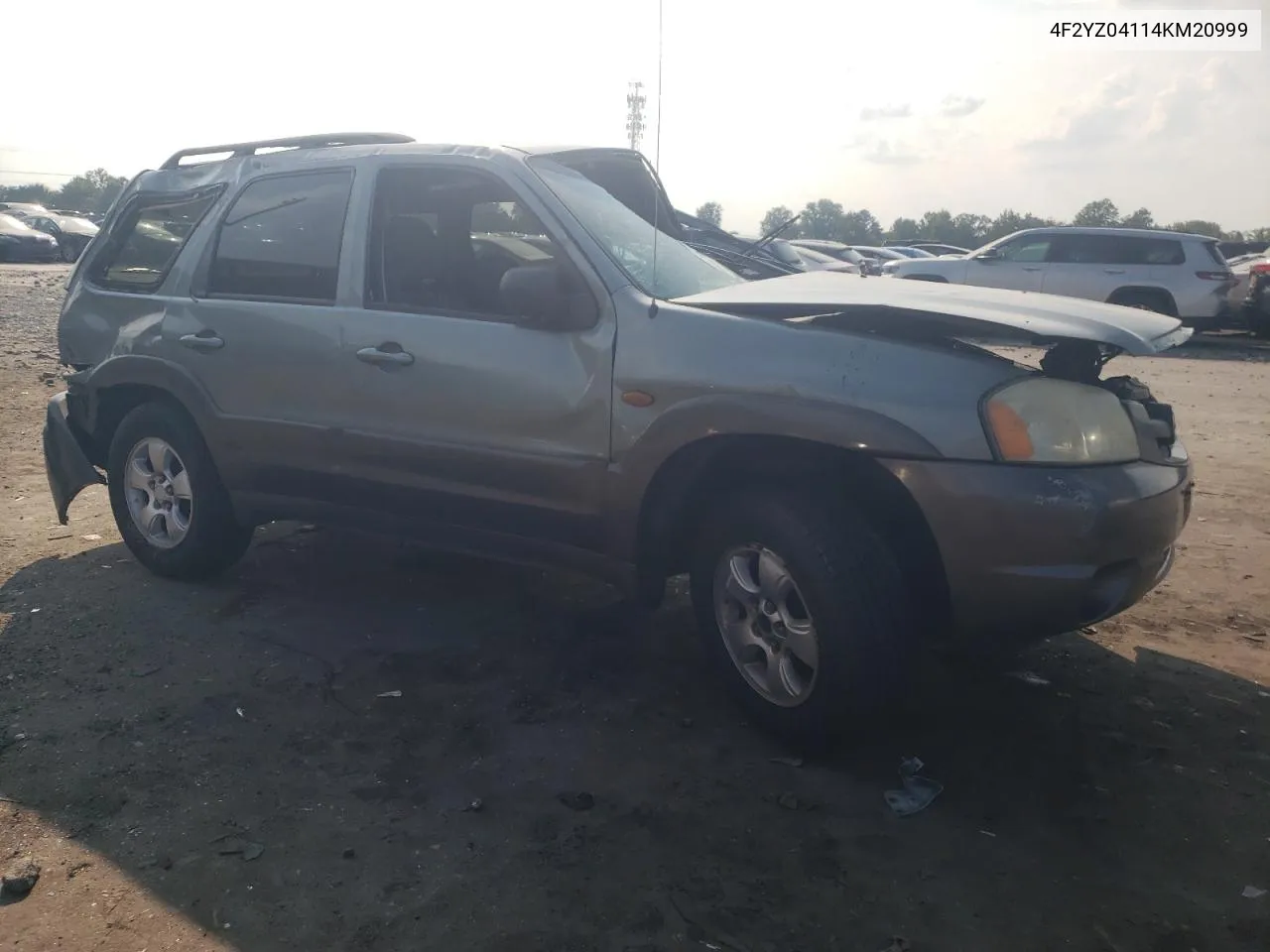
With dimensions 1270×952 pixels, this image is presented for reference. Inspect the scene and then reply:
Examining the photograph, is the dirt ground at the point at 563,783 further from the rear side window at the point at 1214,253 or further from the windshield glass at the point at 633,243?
the rear side window at the point at 1214,253

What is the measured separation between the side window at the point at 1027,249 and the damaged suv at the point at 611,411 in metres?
12.4

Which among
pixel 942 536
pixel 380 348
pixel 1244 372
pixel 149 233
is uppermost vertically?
pixel 149 233

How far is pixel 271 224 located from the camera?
4730 mm

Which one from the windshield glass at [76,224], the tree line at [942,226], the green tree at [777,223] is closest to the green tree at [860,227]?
the tree line at [942,226]

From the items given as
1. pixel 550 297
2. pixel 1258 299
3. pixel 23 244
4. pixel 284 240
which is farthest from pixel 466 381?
pixel 23 244

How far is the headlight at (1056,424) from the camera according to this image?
308cm

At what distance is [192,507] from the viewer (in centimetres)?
494

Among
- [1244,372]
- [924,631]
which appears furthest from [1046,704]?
[1244,372]

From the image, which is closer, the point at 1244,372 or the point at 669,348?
the point at 669,348

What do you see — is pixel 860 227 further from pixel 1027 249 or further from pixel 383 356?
pixel 383 356

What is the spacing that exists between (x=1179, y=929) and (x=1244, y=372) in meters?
11.8

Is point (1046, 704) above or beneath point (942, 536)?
beneath

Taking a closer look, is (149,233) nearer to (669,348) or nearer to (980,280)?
(669,348)

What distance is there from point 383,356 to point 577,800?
1.86 metres
